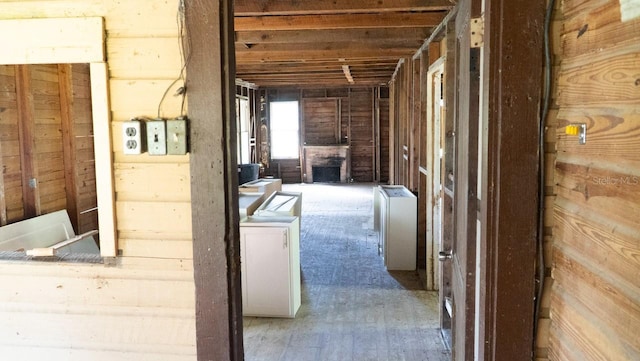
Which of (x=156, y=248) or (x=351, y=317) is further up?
(x=156, y=248)

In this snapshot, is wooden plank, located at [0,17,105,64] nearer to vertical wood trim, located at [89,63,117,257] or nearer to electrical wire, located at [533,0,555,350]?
vertical wood trim, located at [89,63,117,257]

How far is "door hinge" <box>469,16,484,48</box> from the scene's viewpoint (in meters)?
1.59

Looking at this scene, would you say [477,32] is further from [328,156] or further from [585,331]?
[328,156]

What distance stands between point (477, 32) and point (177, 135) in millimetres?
1061

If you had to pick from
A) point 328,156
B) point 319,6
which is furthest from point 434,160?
point 328,156

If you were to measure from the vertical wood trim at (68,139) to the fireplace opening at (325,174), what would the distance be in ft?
25.6

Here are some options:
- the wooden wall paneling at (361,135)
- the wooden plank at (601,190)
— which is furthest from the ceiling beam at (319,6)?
the wooden wall paneling at (361,135)

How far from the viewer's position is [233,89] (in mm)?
1698

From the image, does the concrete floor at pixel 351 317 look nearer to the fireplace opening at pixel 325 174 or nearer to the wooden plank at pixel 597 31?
the wooden plank at pixel 597 31

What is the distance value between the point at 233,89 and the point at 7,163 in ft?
11.7

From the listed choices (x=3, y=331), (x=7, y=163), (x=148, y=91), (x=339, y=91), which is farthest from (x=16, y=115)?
(x=339, y=91)

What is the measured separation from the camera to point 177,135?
1.64 m

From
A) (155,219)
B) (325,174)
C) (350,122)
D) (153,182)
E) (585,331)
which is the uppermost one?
(350,122)

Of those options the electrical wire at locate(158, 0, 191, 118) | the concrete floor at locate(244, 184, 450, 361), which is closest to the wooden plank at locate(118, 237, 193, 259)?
the electrical wire at locate(158, 0, 191, 118)
